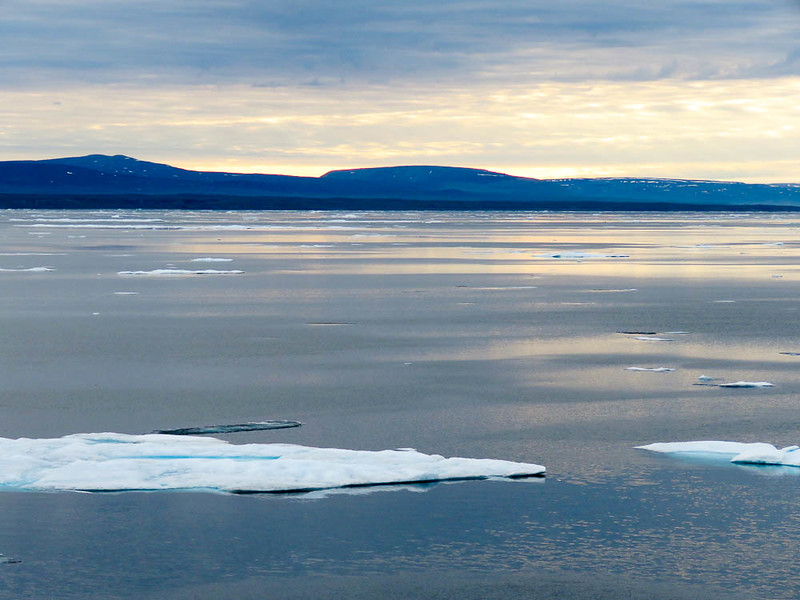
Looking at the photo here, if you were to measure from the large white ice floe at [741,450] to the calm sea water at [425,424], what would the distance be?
147mm

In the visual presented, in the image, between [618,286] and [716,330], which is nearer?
[716,330]

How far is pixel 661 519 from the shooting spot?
18.9 ft

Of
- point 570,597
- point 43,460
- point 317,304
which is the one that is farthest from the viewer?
point 317,304

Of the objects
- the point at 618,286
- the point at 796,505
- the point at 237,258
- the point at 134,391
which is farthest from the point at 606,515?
the point at 237,258

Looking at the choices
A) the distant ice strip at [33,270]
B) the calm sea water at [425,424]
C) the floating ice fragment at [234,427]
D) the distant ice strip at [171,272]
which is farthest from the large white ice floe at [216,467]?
the distant ice strip at [33,270]

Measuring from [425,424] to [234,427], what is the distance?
1.28 meters

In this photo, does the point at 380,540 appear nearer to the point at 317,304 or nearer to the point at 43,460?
the point at 43,460

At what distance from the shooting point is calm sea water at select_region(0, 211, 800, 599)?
16.5 ft

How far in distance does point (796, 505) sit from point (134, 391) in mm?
5311

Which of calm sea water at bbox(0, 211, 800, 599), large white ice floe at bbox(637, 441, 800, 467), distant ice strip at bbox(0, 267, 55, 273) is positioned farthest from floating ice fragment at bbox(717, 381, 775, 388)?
distant ice strip at bbox(0, 267, 55, 273)

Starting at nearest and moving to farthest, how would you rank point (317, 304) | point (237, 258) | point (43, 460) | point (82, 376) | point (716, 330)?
point (43, 460) → point (82, 376) → point (716, 330) → point (317, 304) → point (237, 258)

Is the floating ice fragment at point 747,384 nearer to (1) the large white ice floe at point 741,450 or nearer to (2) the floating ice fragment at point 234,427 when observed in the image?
(1) the large white ice floe at point 741,450

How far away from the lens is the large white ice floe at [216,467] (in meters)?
6.38

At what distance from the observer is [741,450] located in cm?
718
